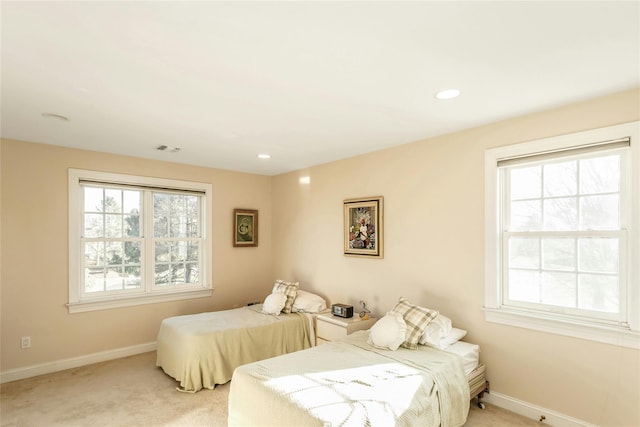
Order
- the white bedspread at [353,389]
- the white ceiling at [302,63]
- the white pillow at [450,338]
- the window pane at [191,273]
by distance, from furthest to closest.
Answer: the window pane at [191,273]
the white pillow at [450,338]
the white bedspread at [353,389]
the white ceiling at [302,63]

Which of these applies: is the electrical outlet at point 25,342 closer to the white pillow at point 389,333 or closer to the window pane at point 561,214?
the white pillow at point 389,333

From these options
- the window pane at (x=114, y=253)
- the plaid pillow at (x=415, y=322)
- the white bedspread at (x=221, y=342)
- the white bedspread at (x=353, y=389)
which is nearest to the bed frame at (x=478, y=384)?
the white bedspread at (x=353, y=389)

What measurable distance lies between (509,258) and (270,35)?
8.48ft

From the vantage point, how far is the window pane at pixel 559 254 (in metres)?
2.62

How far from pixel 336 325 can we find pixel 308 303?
60 centimetres

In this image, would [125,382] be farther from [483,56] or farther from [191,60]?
[483,56]

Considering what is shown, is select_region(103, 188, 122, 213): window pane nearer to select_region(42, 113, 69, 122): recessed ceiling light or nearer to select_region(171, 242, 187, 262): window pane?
select_region(171, 242, 187, 262): window pane

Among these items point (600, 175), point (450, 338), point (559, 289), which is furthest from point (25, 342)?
point (600, 175)

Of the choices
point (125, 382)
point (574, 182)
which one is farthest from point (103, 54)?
point (574, 182)

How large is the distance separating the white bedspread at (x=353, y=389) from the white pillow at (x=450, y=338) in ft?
0.26

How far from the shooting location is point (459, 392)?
98.2 inches

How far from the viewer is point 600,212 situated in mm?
2492

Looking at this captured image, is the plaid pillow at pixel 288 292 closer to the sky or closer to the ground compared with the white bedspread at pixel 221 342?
closer to the sky

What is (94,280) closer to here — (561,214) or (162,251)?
(162,251)
